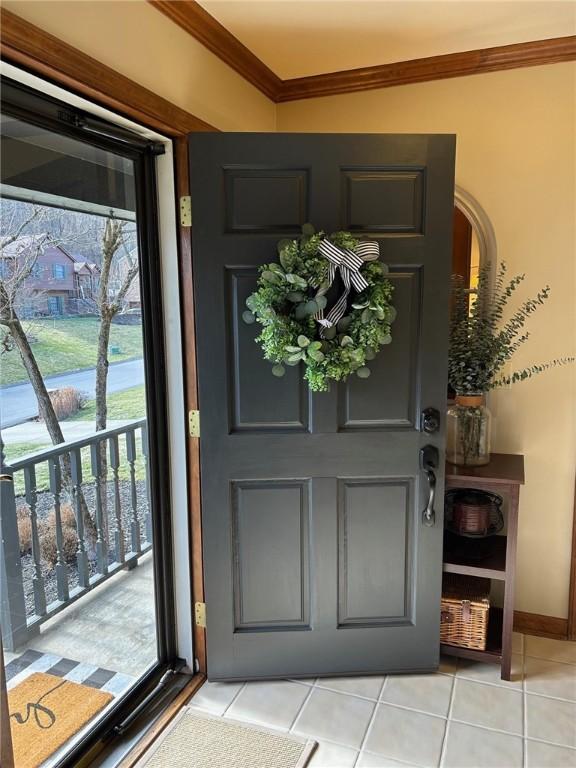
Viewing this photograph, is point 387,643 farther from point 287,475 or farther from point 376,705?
point 287,475

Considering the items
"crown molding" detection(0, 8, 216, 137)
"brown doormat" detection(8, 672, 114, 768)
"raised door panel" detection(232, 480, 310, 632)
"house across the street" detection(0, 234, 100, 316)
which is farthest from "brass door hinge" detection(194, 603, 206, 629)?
"crown molding" detection(0, 8, 216, 137)

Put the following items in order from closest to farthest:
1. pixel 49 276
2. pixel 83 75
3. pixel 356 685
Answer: pixel 83 75 → pixel 49 276 → pixel 356 685

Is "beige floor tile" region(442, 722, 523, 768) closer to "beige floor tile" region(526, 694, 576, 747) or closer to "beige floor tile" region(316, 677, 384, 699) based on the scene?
"beige floor tile" region(526, 694, 576, 747)

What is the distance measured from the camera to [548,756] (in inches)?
75.4

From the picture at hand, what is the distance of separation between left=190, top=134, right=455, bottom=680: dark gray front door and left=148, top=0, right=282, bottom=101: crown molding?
39cm

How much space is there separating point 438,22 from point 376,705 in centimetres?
262

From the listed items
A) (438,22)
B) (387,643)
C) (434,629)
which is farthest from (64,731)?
(438,22)

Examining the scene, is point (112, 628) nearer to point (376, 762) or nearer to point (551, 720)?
point (376, 762)

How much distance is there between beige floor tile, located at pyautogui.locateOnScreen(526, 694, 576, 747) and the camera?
2.00 metres

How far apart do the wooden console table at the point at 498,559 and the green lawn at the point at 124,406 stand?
4.13 ft

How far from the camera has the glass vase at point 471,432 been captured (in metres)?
2.37

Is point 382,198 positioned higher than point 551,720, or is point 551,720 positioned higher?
point 382,198

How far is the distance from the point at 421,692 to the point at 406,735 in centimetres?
25

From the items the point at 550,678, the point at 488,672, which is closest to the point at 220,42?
the point at 488,672
